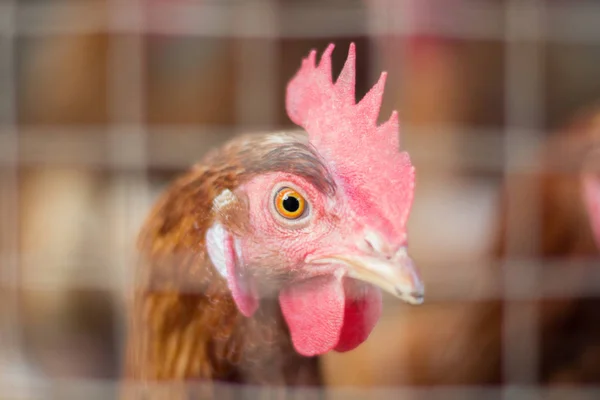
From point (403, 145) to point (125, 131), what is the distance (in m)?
0.67

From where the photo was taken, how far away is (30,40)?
1853mm

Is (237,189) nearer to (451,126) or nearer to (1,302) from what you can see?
(1,302)

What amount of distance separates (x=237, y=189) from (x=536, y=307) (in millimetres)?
866

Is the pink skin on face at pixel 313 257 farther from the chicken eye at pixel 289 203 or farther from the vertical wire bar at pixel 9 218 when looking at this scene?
the vertical wire bar at pixel 9 218

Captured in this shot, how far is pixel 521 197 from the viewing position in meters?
1.50

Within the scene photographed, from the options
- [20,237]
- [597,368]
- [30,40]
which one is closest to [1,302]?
[20,237]

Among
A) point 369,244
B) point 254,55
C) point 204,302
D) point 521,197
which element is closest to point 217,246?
point 204,302

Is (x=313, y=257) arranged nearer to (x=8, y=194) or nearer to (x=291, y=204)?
(x=291, y=204)

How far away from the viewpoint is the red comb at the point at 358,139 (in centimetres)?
69

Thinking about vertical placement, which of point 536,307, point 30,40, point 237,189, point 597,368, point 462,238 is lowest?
point 597,368

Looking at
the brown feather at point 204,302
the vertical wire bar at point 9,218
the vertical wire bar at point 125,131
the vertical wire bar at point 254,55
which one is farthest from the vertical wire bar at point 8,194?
the brown feather at point 204,302

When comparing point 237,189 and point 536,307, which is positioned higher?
point 237,189

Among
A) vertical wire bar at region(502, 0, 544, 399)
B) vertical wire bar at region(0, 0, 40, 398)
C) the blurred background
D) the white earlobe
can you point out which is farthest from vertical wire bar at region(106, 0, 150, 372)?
→ vertical wire bar at region(502, 0, 544, 399)

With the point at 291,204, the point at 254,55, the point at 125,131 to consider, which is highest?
the point at 254,55
